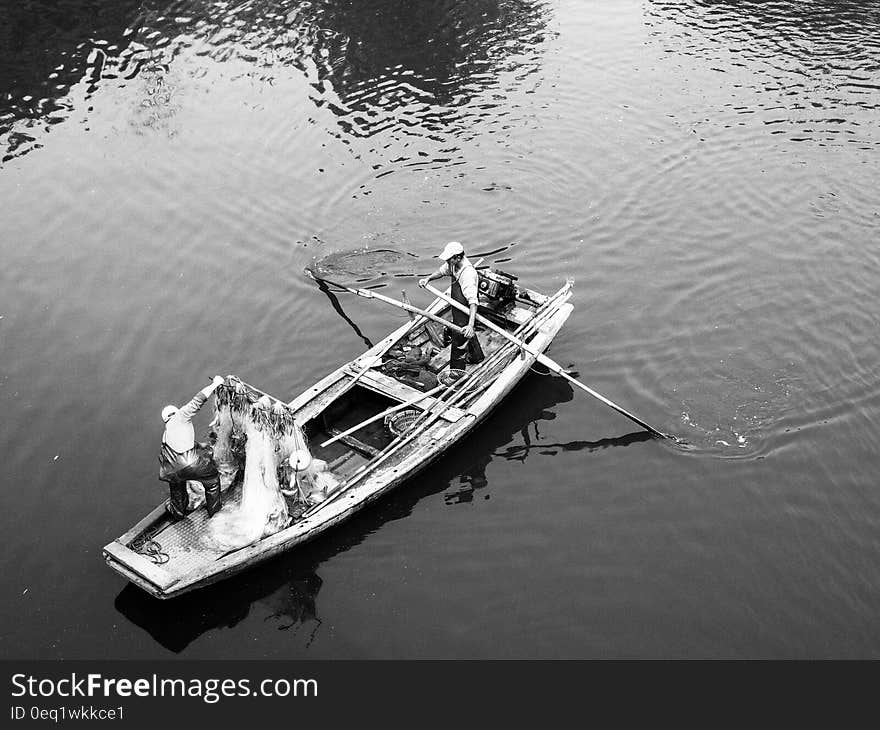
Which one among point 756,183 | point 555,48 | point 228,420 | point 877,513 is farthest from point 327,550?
point 555,48

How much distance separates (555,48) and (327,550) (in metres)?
16.9

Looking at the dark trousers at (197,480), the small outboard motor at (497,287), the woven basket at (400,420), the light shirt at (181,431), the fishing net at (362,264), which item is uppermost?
the light shirt at (181,431)

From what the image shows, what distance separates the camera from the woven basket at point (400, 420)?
39.2ft

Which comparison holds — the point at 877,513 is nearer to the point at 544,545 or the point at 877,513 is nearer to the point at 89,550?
the point at 544,545

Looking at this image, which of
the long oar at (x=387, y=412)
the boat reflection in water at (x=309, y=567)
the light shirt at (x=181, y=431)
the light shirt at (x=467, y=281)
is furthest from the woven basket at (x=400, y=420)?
the light shirt at (x=181, y=431)

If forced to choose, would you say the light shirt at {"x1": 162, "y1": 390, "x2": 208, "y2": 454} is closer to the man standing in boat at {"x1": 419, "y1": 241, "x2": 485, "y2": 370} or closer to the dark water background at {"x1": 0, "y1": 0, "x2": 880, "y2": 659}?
the dark water background at {"x1": 0, "y1": 0, "x2": 880, "y2": 659}

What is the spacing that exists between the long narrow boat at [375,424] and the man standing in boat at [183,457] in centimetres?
31

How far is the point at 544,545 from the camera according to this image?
425 inches

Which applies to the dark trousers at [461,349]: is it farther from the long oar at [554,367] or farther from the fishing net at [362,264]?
the fishing net at [362,264]

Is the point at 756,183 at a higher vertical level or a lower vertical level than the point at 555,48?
lower

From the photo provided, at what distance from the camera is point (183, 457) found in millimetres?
9703

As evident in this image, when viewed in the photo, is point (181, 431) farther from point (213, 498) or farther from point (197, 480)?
point (213, 498)

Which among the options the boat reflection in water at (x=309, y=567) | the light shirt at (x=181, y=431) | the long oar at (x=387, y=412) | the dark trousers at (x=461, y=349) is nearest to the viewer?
the light shirt at (x=181, y=431)

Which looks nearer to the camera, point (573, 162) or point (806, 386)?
point (806, 386)
